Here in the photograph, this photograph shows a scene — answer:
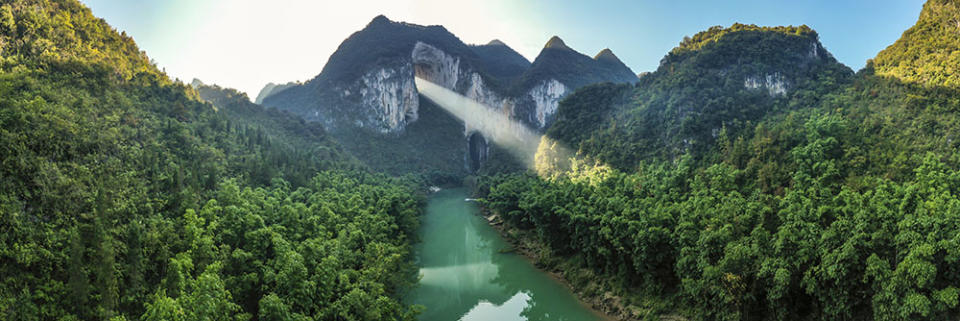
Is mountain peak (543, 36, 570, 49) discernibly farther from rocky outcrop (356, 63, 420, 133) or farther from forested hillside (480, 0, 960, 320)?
forested hillside (480, 0, 960, 320)

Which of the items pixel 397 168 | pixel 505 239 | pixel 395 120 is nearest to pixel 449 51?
pixel 395 120

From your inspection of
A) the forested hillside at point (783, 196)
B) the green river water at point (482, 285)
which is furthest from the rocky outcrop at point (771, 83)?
the green river water at point (482, 285)

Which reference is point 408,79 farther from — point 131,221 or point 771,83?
point 131,221

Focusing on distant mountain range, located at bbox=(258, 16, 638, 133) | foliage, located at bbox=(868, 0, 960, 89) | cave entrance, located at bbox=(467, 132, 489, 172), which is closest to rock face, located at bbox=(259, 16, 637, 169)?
distant mountain range, located at bbox=(258, 16, 638, 133)

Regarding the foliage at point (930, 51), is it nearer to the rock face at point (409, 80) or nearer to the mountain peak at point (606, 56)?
the rock face at point (409, 80)

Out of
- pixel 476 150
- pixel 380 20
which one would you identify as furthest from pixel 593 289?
pixel 380 20
